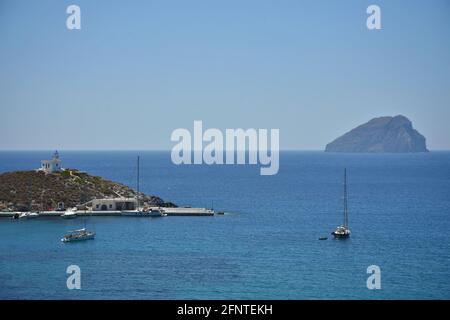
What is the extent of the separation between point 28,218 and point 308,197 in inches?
2027

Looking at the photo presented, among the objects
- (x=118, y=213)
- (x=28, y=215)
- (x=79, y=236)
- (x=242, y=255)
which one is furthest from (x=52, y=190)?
(x=242, y=255)

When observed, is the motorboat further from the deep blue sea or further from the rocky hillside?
the rocky hillside

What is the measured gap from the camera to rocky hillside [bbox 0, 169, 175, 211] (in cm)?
8267

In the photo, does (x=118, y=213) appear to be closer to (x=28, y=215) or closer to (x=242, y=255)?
(x=28, y=215)

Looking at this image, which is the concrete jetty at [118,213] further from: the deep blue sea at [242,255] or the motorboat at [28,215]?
the deep blue sea at [242,255]

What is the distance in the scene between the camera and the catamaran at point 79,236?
63.0m

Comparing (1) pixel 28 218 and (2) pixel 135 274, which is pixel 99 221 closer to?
(1) pixel 28 218

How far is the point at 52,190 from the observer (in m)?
85.8

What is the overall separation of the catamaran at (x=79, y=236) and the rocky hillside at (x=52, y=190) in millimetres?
18472

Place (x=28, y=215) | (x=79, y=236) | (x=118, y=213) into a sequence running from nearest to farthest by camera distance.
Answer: (x=79, y=236) < (x=28, y=215) < (x=118, y=213)

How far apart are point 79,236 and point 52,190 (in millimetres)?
24327

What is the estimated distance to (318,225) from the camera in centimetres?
7525
